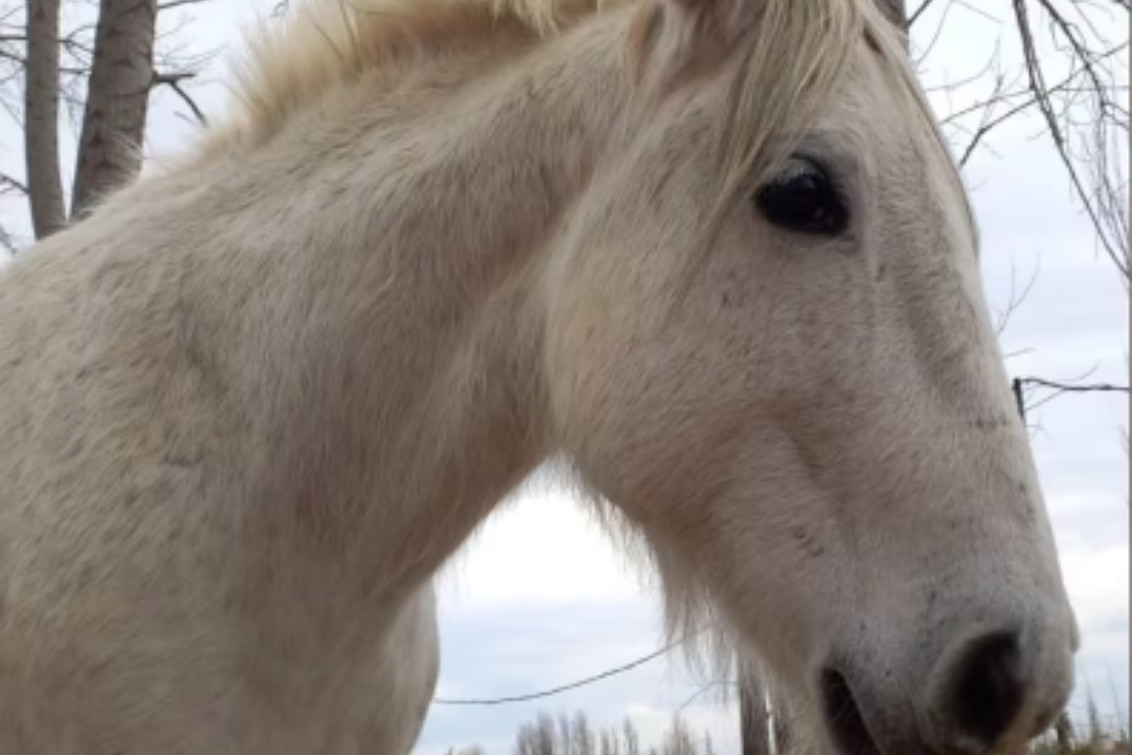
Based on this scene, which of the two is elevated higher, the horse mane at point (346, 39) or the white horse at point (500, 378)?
the horse mane at point (346, 39)

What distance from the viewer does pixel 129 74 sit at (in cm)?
660

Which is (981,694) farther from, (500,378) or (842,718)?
(500,378)

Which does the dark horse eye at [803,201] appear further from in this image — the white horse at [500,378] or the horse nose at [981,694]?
the horse nose at [981,694]

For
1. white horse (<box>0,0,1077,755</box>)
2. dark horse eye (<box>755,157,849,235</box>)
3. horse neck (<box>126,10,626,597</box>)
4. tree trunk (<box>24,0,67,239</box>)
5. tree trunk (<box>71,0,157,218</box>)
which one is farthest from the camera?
tree trunk (<box>24,0,67,239</box>)

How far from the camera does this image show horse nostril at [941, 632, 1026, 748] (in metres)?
2.30

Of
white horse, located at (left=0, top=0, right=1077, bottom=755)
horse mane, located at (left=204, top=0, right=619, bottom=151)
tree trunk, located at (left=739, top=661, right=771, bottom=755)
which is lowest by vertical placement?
tree trunk, located at (left=739, top=661, right=771, bottom=755)

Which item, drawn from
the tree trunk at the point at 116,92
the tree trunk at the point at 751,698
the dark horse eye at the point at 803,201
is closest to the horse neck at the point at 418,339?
the dark horse eye at the point at 803,201

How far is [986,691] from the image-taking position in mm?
2363

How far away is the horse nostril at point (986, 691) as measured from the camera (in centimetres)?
230

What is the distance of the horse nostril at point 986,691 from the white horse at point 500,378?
0.01 metres

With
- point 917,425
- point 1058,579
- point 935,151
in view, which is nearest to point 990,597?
point 1058,579

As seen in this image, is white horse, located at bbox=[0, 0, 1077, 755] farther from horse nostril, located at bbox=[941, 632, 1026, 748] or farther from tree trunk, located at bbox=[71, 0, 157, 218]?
tree trunk, located at bbox=[71, 0, 157, 218]

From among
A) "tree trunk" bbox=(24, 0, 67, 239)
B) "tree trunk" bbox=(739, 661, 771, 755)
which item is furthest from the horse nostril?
"tree trunk" bbox=(24, 0, 67, 239)

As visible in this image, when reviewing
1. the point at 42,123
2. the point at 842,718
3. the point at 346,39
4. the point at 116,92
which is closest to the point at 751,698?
the point at 842,718
